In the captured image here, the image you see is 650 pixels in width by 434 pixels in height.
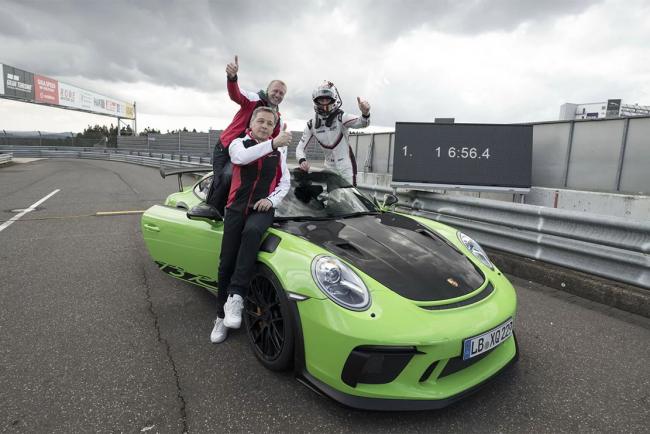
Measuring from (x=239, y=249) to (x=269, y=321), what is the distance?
52cm

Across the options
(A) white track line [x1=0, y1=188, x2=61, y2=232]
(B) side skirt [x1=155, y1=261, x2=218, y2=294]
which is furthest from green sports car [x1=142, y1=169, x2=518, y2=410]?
(A) white track line [x1=0, y1=188, x2=61, y2=232]

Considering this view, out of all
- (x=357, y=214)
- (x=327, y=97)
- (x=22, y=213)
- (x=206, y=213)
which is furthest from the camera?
(x=22, y=213)

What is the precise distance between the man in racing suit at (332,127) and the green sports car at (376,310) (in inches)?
79.3

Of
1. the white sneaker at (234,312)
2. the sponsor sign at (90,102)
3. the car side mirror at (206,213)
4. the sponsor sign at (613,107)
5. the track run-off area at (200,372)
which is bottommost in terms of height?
the track run-off area at (200,372)

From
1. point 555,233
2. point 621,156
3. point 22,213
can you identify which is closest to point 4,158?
point 22,213

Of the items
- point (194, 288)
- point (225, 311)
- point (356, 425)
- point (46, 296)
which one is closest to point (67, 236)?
point (46, 296)

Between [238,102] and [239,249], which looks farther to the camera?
[238,102]

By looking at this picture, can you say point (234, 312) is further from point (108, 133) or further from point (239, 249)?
point (108, 133)

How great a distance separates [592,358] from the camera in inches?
104

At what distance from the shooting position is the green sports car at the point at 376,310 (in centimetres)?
187

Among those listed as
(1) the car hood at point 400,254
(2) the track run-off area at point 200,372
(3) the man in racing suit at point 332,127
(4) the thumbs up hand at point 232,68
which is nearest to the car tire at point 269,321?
(2) the track run-off area at point 200,372

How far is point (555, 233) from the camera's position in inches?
156

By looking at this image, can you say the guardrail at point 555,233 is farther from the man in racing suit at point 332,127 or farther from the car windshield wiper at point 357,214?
the car windshield wiper at point 357,214

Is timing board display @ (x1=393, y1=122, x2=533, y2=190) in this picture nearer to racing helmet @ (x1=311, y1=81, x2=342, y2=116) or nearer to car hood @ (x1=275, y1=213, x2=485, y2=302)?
racing helmet @ (x1=311, y1=81, x2=342, y2=116)
